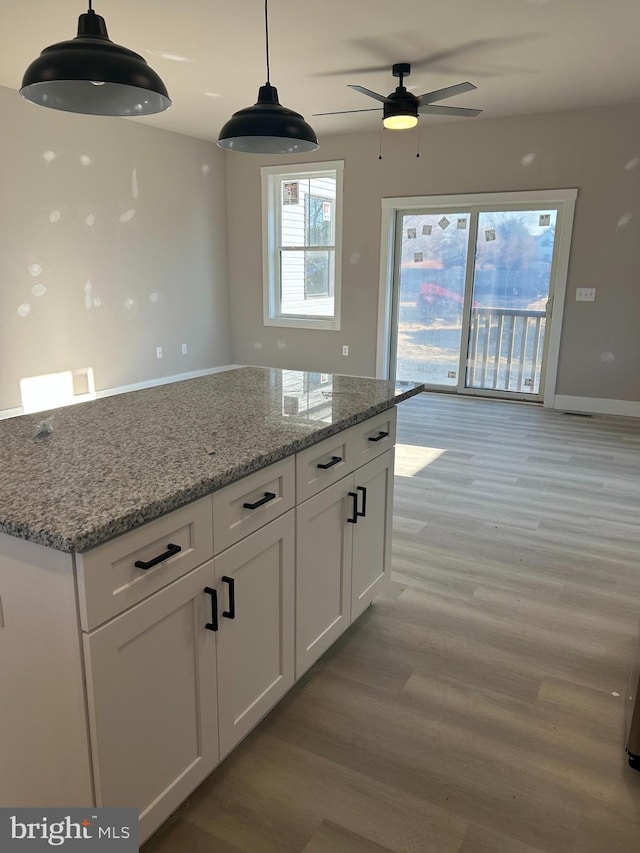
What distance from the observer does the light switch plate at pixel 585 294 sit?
5965 millimetres

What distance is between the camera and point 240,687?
1.68 metres

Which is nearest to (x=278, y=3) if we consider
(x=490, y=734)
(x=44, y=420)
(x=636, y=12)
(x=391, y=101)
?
(x=391, y=101)

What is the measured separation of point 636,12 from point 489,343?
134 inches

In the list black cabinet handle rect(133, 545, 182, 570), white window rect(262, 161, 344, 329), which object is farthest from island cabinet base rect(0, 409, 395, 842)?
white window rect(262, 161, 344, 329)

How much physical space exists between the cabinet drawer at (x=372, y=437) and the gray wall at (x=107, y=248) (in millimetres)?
4253

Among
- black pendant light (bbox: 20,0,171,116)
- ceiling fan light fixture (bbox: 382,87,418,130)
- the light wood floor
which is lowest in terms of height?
the light wood floor

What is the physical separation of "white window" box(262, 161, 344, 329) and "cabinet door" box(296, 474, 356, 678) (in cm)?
547

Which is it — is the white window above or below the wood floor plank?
above

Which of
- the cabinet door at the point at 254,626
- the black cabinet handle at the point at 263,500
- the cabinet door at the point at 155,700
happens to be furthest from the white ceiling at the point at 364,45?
the cabinet door at the point at 155,700

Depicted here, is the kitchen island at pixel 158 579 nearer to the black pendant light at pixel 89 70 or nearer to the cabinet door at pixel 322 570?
the cabinet door at pixel 322 570

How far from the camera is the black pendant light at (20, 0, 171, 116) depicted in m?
1.64

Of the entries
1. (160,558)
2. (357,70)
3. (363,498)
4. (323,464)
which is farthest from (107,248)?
(160,558)

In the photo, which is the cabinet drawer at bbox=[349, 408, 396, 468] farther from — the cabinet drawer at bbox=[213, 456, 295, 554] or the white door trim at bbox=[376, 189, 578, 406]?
the white door trim at bbox=[376, 189, 578, 406]

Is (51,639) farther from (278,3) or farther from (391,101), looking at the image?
(391,101)
